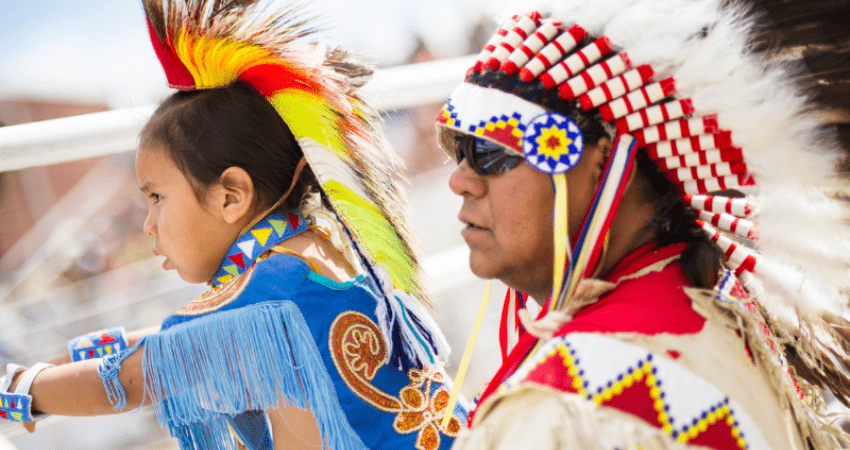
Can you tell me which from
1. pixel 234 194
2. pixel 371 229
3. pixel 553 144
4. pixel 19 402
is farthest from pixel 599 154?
pixel 19 402

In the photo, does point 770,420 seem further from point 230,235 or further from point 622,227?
point 230,235

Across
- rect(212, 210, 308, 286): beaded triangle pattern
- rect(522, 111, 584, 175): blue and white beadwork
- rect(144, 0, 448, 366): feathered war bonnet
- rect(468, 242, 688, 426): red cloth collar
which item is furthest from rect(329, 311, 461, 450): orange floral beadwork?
rect(522, 111, 584, 175): blue and white beadwork

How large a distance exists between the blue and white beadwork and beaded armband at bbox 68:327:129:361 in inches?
52.0

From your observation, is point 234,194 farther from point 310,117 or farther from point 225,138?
point 310,117

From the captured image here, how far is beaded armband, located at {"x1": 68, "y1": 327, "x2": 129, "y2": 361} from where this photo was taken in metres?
1.73

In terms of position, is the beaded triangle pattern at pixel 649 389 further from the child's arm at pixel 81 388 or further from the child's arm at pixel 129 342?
the child's arm at pixel 129 342

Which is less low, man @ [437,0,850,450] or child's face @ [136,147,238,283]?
child's face @ [136,147,238,283]

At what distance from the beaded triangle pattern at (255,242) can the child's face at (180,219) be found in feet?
0.15

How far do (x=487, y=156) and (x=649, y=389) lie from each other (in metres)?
0.51

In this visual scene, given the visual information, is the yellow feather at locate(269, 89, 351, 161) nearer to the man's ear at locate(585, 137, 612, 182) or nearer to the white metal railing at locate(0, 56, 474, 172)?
the white metal railing at locate(0, 56, 474, 172)

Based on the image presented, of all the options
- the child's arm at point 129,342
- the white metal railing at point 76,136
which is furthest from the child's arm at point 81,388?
the white metal railing at point 76,136

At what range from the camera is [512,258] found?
3.95 feet

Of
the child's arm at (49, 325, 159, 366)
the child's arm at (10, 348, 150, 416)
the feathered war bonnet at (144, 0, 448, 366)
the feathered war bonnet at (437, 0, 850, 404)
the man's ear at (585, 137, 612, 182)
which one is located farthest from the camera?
the child's arm at (49, 325, 159, 366)

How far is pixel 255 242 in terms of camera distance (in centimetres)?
157
